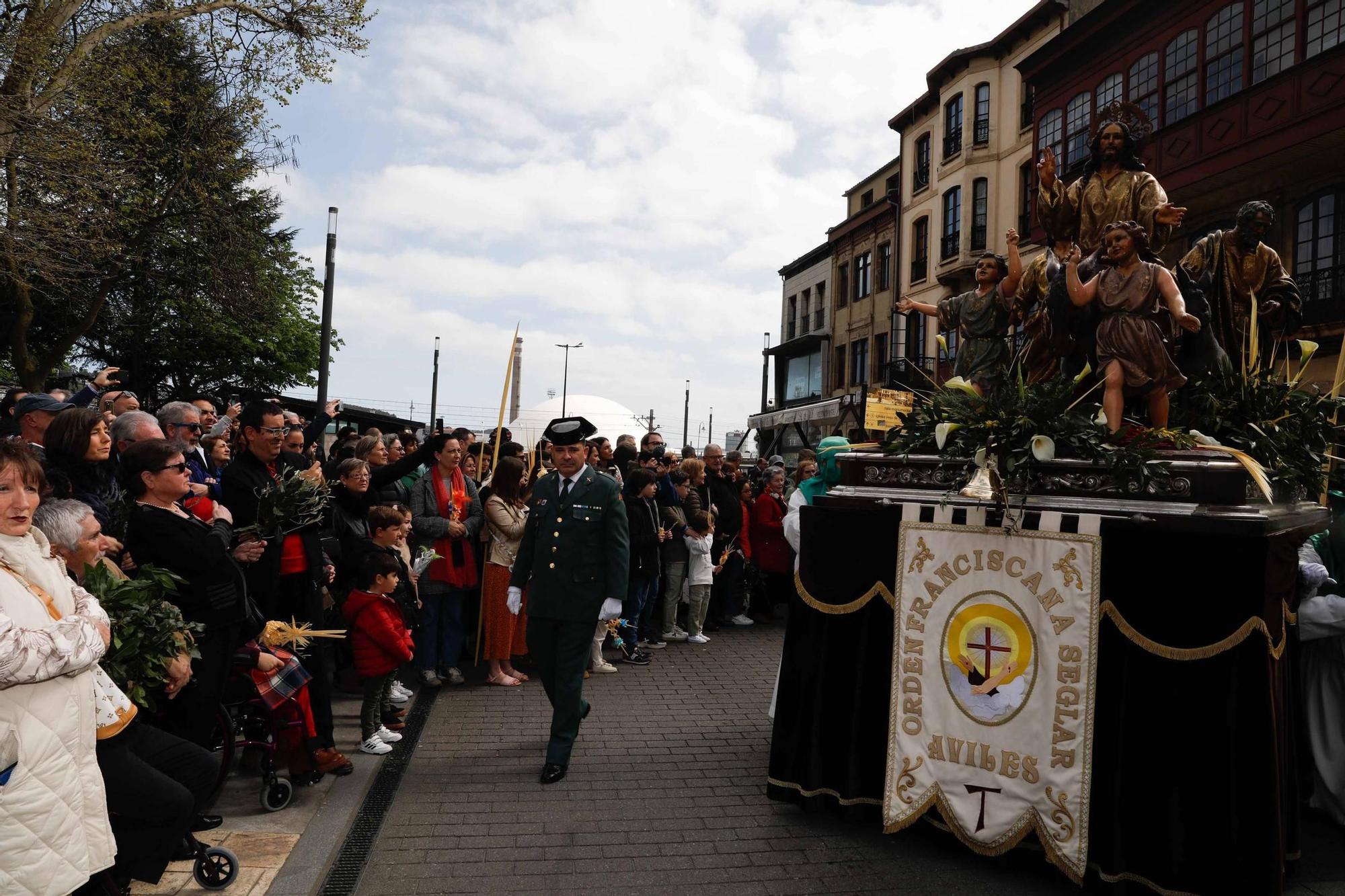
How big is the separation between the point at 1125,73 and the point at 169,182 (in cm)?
2129

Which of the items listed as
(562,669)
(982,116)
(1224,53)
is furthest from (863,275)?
(562,669)

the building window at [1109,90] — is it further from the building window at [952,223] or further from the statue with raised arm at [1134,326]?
the statue with raised arm at [1134,326]

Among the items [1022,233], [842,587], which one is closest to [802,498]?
[842,587]

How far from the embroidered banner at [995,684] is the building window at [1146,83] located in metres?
17.0

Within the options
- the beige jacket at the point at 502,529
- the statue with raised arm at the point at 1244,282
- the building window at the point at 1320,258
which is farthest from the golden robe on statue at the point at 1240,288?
the building window at the point at 1320,258

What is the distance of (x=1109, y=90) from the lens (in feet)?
66.0

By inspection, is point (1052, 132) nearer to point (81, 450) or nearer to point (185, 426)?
point (185, 426)

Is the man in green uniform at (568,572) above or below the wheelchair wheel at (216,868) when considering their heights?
above

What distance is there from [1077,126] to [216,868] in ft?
74.1

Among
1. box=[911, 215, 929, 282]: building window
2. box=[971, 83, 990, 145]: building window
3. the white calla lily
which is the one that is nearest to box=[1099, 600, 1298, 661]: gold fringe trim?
the white calla lily

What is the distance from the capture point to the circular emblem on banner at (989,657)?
4324mm

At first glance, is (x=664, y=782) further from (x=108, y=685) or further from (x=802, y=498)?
(x=108, y=685)

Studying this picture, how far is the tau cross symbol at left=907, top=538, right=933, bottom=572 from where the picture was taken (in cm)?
462

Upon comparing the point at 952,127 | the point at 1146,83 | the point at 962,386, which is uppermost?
the point at 952,127
